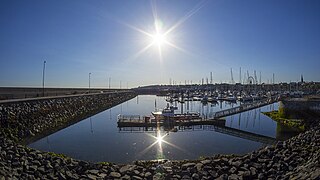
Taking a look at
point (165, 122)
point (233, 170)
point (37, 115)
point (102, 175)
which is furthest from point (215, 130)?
point (37, 115)

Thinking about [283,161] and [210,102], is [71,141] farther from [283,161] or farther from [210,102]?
[210,102]

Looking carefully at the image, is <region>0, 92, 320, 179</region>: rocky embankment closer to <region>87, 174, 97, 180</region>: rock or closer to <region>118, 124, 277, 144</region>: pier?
<region>87, 174, 97, 180</region>: rock

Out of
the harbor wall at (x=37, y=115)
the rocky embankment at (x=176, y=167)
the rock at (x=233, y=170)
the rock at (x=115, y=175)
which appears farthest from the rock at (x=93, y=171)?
the harbor wall at (x=37, y=115)

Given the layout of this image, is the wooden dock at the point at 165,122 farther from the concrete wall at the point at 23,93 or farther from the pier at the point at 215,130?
the concrete wall at the point at 23,93

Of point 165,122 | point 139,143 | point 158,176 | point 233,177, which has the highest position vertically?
point 233,177

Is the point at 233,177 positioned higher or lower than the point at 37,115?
lower

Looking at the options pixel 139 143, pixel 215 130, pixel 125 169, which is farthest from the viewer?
pixel 215 130

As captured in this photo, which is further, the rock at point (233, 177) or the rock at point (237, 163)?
the rock at point (237, 163)

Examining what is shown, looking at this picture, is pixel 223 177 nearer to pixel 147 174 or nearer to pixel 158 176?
pixel 158 176

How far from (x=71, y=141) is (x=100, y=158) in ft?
26.4

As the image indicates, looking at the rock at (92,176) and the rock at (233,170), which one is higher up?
the rock at (233,170)

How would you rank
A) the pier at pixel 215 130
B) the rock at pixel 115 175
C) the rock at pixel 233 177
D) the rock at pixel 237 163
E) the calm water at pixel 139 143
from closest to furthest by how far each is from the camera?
the rock at pixel 233 177 < the rock at pixel 115 175 < the rock at pixel 237 163 < the calm water at pixel 139 143 < the pier at pixel 215 130

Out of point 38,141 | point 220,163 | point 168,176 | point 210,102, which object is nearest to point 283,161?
point 220,163

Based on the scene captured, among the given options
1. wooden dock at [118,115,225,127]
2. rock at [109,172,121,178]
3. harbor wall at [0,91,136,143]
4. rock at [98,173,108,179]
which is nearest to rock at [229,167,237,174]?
rock at [109,172,121,178]
